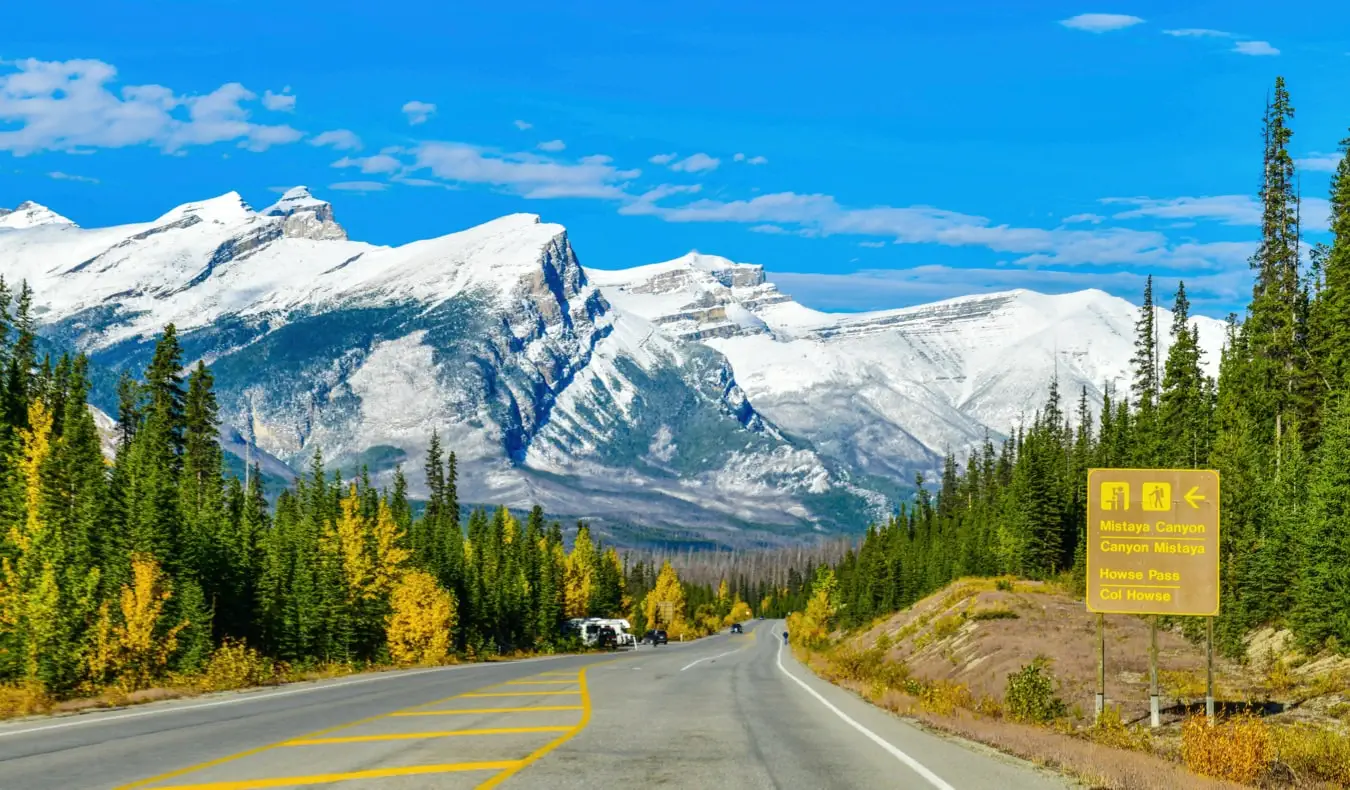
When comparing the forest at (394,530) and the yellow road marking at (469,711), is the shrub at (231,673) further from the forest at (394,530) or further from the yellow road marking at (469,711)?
the yellow road marking at (469,711)

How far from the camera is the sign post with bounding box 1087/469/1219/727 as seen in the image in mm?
27109

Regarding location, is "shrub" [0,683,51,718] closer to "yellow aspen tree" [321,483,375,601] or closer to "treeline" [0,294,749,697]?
"treeline" [0,294,749,697]

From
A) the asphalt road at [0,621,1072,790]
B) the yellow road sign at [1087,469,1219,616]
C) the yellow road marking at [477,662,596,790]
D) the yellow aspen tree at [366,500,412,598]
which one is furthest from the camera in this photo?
the yellow aspen tree at [366,500,412,598]

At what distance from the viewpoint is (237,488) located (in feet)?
227

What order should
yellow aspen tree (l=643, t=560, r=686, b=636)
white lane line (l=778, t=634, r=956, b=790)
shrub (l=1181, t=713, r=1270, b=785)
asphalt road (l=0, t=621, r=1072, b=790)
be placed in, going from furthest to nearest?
yellow aspen tree (l=643, t=560, r=686, b=636) → shrub (l=1181, t=713, r=1270, b=785) → white lane line (l=778, t=634, r=956, b=790) → asphalt road (l=0, t=621, r=1072, b=790)

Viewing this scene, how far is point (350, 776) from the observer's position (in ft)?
53.1

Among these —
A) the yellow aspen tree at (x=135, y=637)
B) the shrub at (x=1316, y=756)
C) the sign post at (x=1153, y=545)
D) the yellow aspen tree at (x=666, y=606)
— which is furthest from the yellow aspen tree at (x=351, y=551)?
the yellow aspen tree at (x=666, y=606)

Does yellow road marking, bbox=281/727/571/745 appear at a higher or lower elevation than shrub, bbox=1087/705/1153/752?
lower

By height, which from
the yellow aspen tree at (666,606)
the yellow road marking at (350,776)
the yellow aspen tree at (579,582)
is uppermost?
the yellow road marking at (350,776)

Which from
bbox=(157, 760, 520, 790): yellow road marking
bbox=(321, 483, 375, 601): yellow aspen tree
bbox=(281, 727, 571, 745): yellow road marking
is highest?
bbox=(321, 483, 375, 601): yellow aspen tree

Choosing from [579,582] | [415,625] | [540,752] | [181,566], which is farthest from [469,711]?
[579,582]

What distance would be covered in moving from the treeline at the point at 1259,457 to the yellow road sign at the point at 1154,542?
53.5 ft

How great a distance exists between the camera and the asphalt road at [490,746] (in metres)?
16.4

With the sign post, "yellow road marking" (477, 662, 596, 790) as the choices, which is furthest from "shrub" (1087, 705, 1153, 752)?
"yellow road marking" (477, 662, 596, 790)
